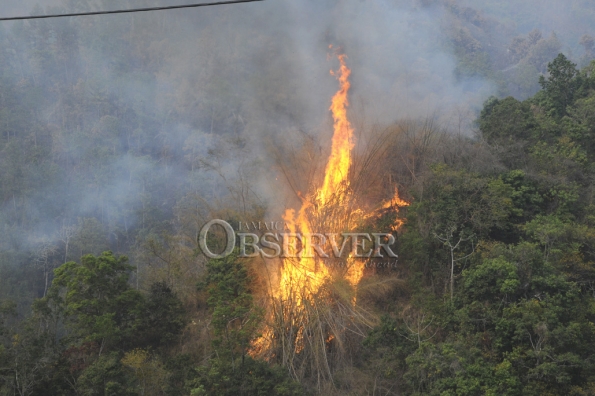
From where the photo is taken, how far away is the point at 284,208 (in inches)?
877

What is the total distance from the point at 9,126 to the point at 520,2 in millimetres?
60136

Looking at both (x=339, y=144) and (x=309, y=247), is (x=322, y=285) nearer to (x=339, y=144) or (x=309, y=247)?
(x=309, y=247)

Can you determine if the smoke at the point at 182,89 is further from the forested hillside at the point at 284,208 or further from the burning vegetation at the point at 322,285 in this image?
the burning vegetation at the point at 322,285

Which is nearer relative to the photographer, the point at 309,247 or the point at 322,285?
the point at 322,285

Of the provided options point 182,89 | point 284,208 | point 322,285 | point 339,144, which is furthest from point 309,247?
point 182,89

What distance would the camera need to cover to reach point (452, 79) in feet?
148

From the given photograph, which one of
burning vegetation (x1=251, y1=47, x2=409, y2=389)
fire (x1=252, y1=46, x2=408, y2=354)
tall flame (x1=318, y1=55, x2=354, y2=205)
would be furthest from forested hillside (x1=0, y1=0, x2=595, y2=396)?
tall flame (x1=318, y1=55, x2=354, y2=205)

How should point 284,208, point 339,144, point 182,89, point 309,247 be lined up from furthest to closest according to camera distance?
point 182,89
point 339,144
point 284,208
point 309,247

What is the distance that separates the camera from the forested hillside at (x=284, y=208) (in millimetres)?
16781

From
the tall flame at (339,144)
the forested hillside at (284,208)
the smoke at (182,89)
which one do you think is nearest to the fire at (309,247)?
the tall flame at (339,144)

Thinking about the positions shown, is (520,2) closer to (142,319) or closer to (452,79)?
(452,79)

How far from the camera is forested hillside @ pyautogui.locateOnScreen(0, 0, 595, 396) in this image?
16.8 meters

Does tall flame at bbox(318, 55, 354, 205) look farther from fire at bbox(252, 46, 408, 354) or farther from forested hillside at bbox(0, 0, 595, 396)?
forested hillside at bbox(0, 0, 595, 396)

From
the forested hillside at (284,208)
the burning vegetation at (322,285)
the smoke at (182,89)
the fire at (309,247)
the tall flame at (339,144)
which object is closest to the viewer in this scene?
the forested hillside at (284,208)
